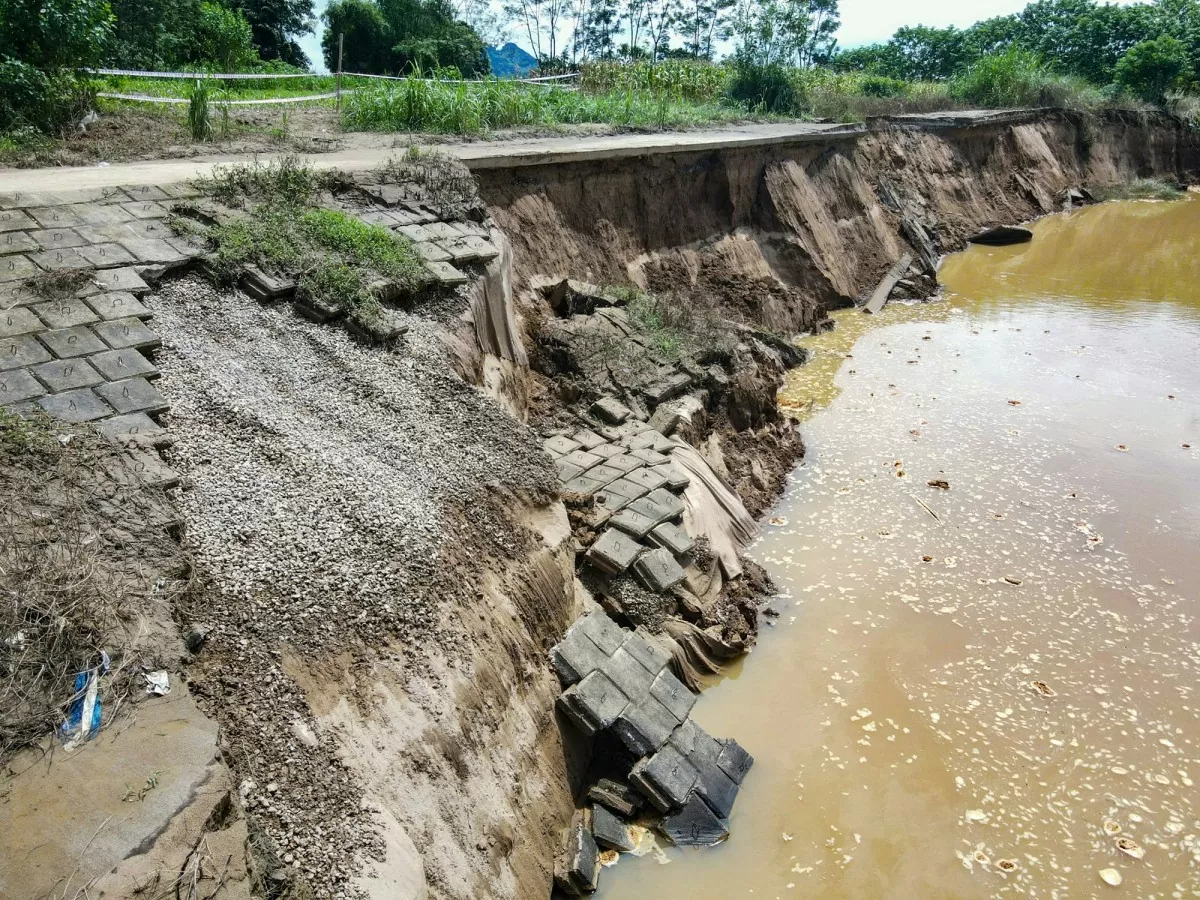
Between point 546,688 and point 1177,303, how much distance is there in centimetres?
1677

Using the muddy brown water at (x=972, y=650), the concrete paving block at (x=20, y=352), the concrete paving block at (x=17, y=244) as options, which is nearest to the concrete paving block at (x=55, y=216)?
the concrete paving block at (x=17, y=244)

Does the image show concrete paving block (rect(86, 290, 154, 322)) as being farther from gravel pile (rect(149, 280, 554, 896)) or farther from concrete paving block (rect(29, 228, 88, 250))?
concrete paving block (rect(29, 228, 88, 250))

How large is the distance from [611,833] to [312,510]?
2.68 meters

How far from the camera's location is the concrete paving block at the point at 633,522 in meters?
6.89

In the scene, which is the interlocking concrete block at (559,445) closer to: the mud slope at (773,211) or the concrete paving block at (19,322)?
the mud slope at (773,211)

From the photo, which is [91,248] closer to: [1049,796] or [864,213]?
[1049,796]

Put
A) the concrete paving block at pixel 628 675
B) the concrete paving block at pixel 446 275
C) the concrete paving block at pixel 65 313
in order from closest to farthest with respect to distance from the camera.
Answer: the concrete paving block at pixel 628 675
the concrete paving block at pixel 65 313
the concrete paving block at pixel 446 275

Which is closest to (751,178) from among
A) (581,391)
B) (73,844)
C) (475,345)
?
(581,391)

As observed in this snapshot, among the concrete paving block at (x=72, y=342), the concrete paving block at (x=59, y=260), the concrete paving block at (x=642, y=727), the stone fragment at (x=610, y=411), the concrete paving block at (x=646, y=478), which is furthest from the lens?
the stone fragment at (x=610, y=411)

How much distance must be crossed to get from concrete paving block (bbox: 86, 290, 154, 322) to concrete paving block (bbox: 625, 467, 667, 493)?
4.03m

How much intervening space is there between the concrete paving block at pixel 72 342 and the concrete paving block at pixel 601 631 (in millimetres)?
3753

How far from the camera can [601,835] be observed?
16.9ft

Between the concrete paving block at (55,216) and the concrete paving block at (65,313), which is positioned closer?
the concrete paving block at (65,313)

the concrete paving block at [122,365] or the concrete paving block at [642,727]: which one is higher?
the concrete paving block at [122,365]
